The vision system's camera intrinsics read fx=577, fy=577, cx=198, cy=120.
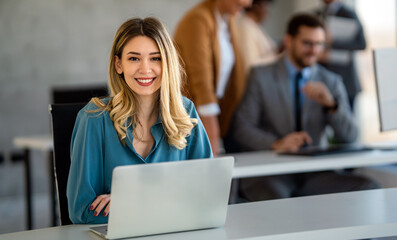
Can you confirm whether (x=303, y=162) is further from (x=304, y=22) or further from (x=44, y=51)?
(x=44, y=51)

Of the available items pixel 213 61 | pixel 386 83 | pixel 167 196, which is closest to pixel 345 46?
pixel 213 61

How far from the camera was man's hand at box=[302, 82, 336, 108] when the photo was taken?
304 centimetres

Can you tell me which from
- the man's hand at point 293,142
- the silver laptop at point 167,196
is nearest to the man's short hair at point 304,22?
the man's hand at point 293,142

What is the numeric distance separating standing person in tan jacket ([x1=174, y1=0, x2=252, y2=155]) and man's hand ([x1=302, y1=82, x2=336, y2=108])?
0.41m

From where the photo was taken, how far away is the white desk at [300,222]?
1307 mm

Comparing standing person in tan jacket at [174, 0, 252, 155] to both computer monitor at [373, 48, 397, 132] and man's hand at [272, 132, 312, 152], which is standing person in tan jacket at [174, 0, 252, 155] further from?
computer monitor at [373, 48, 397, 132]

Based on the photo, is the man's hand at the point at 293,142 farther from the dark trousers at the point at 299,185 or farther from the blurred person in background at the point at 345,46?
the blurred person in background at the point at 345,46

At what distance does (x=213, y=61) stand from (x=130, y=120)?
1582mm

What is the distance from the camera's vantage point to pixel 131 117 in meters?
1.55

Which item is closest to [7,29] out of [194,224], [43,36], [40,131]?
[43,36]

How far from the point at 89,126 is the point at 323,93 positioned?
1.81 meters

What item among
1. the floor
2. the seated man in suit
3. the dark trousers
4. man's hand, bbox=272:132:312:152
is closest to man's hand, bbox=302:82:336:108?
the seated man in suit

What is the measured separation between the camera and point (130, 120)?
5.08 feet

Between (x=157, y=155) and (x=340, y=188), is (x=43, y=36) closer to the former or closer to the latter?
(x=340, y=188)
